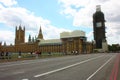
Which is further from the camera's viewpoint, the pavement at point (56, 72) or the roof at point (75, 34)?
the roof at point (75, 34)

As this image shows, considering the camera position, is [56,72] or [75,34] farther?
[75,34]

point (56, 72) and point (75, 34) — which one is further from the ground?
point (75, 34)

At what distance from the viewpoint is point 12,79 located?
11.7m

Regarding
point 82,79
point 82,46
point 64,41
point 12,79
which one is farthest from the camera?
point 64,41

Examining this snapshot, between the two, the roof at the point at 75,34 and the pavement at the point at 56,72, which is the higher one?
the roof at the point at 75,34

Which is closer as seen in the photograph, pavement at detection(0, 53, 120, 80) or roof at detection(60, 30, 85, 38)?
pavement at detection(0, 53, 120, 80)

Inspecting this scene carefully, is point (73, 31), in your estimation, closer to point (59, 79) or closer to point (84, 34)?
point (84, 34)

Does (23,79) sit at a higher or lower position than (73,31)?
lower

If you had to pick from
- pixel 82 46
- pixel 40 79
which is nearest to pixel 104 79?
pixel 40 79

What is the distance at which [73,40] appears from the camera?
623 feet

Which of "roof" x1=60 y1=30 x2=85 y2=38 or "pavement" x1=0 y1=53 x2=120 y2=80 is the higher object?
"roof" x1=60 y1=30 x2=85 y2=38

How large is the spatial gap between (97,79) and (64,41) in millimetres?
185895

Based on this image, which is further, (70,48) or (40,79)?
(70,48)

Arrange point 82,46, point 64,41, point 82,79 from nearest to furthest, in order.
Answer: point 82,79, point 82,46, point 64,41
